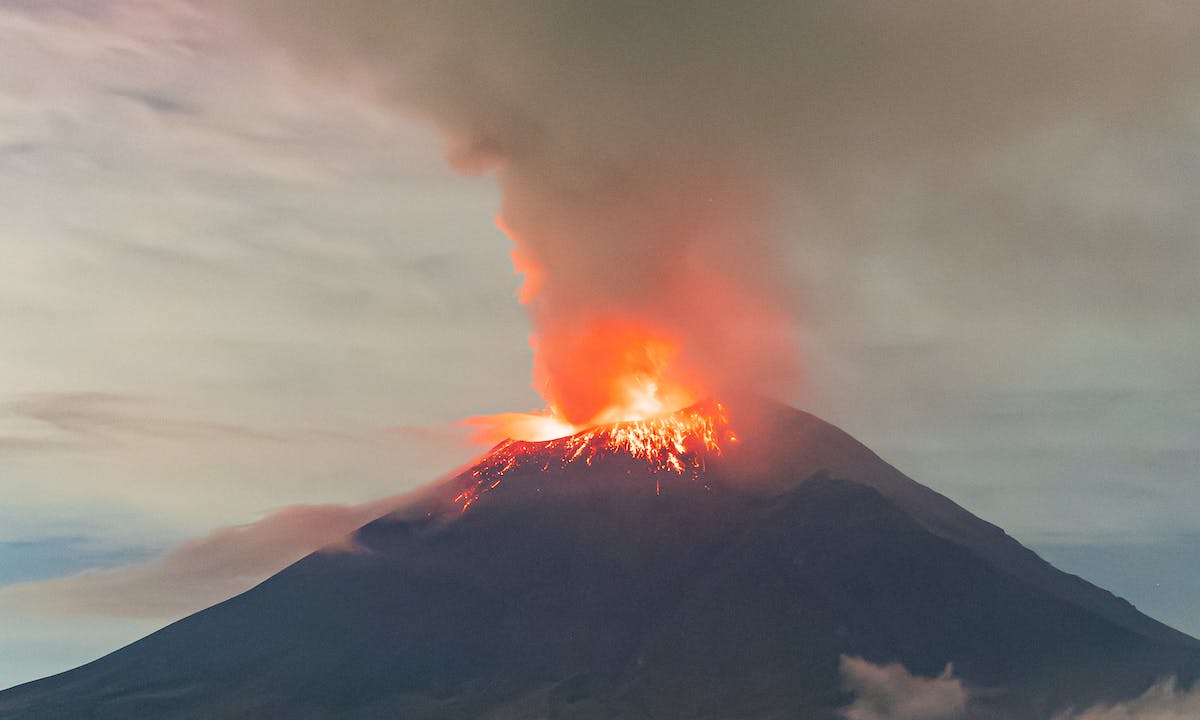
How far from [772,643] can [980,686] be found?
2515 centimetres

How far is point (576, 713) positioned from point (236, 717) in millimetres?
42169

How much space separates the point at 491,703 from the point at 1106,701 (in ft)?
231

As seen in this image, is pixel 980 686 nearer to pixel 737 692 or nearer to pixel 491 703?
pixel 737 692

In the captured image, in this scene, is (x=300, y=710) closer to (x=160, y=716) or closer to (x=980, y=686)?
(x=160, y=716)

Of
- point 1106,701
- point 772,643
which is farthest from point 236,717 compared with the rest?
point 1106,701

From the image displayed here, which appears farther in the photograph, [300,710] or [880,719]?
[300,710]

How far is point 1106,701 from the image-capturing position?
183m

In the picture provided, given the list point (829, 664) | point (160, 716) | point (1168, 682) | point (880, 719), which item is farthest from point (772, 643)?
point (160, 716)

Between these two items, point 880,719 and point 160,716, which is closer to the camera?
point 880,719

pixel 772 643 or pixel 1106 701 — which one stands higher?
pixel 772 643

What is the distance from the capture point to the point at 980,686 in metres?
192

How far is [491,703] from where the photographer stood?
19300cm

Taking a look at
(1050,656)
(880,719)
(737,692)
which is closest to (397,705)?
(737,692)

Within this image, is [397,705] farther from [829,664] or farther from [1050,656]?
[1050,656]
